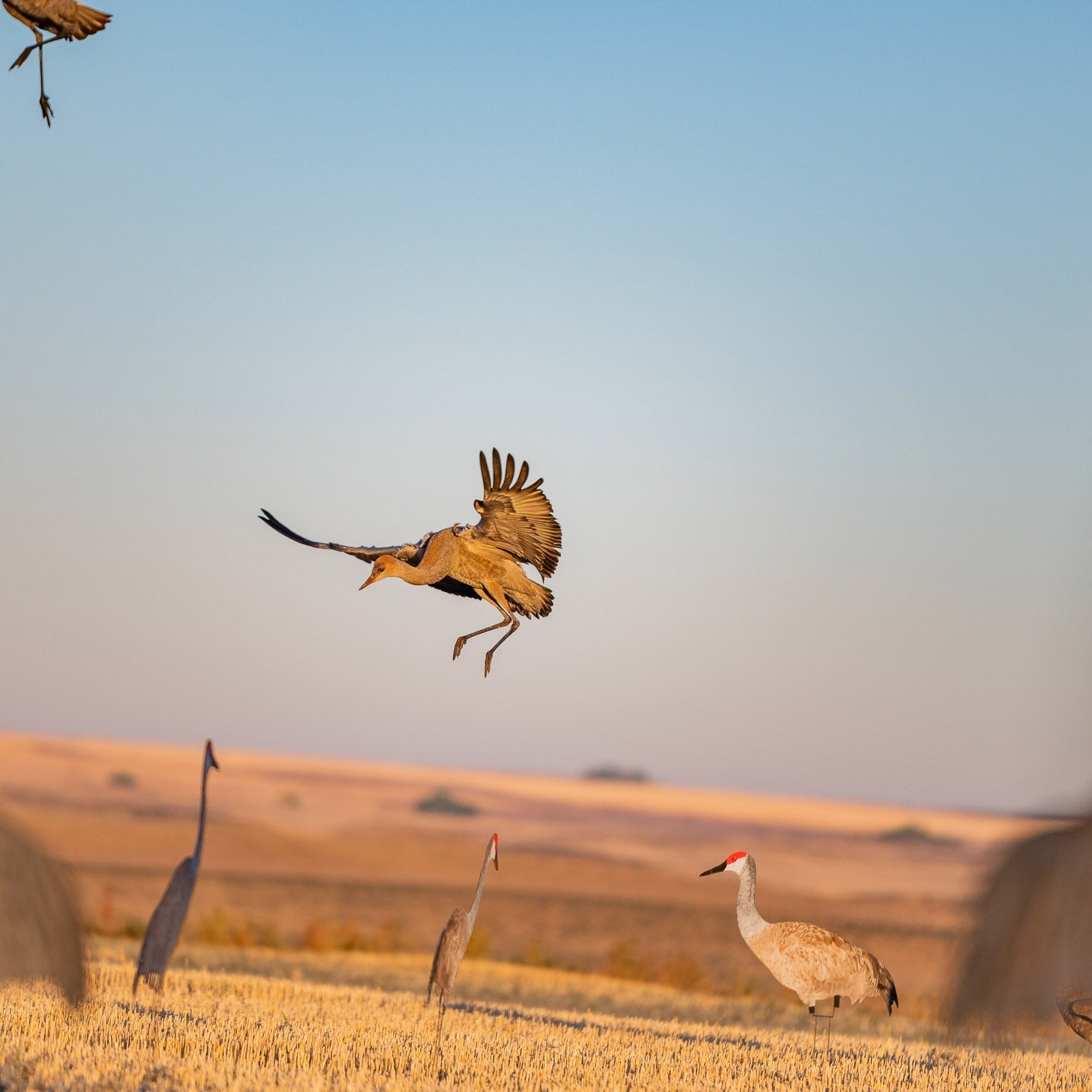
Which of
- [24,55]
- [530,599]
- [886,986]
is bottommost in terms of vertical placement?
[886,986]

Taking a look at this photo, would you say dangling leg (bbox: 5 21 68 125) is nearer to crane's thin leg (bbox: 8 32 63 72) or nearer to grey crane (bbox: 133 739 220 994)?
crane's thin leg (bbox: 8 32 63 72)

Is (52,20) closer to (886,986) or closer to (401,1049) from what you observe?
(401,1049)

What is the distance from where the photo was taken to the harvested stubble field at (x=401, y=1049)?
8508 mm

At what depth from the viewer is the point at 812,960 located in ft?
38.1

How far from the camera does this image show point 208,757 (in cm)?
1233

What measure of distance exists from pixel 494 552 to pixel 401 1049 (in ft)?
11.8

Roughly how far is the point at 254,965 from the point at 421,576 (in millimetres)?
10481

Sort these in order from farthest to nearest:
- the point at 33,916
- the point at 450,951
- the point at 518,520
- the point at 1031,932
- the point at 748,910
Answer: the point at 748,910 < the point at 450,951 < the point at 518,520 < the point at 33,916 < the point at 1031,932

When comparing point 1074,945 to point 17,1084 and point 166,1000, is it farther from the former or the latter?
point 166,1000

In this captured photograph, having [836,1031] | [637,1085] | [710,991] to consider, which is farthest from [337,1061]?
[710,991]

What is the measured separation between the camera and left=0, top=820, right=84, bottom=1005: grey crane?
7.67 metres

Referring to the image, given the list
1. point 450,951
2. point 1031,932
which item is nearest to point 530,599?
point 450,951

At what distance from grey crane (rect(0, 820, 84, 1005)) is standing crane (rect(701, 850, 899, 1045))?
6054 mm

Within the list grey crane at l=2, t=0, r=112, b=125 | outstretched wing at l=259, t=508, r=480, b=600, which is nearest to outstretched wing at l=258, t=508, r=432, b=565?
outstretched wing at l=259, t=508, r=480, b=600
